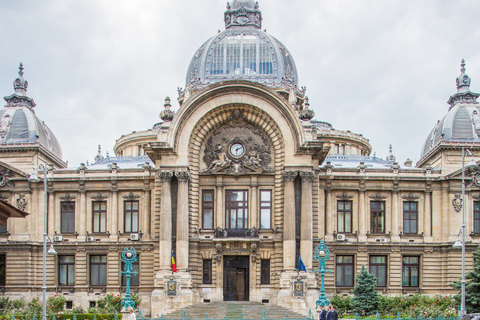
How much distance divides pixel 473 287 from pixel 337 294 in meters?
10.9

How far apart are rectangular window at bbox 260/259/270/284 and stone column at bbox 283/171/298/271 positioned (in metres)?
1.94

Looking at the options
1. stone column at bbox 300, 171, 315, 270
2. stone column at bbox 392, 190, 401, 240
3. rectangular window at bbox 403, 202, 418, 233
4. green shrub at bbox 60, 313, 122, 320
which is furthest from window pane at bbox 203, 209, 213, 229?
rectangular window at bbox 403, 202, 418, 233

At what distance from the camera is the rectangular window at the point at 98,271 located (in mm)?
47469

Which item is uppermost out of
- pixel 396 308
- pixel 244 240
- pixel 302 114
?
pixel 302 114

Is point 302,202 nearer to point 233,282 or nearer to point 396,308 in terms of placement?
point 233,282

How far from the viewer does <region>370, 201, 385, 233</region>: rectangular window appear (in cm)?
4747

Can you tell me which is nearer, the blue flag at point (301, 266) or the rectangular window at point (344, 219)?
the blue flag at point (301, 266)

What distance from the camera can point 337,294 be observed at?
4572cm

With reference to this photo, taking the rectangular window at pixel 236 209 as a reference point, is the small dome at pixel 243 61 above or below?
above

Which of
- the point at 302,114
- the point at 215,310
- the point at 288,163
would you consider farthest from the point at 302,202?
the point at 215,310

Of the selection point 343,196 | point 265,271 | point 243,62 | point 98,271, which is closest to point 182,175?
point 265,271

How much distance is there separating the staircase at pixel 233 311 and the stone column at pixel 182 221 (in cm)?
307

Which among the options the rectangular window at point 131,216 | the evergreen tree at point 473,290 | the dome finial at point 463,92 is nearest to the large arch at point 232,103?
the rectangular window at point 131,216

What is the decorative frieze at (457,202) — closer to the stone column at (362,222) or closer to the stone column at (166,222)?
the stone column at (362,222)
